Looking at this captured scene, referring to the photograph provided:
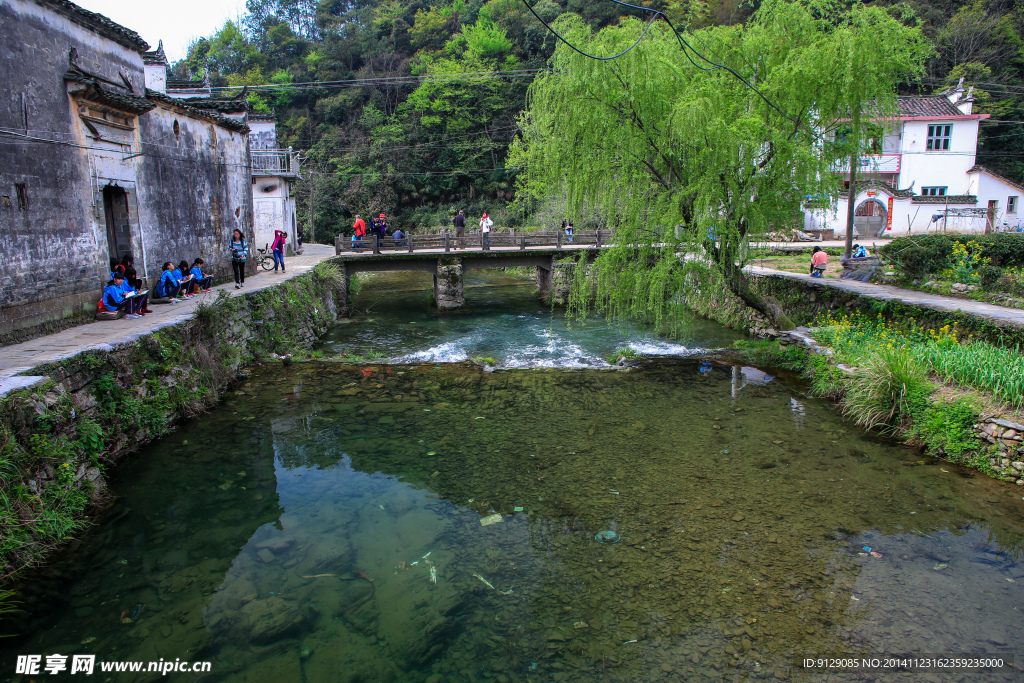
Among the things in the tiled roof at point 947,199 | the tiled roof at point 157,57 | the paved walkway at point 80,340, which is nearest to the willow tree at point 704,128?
the paved walkway at point 80,340

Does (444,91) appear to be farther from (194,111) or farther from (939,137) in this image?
(939,137)

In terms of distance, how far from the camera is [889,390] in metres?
9.66

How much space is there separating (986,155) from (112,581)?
4672 centimetres

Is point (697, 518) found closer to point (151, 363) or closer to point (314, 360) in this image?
point (151, 363)

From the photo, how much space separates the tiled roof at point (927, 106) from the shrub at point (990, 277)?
2351 centimetres

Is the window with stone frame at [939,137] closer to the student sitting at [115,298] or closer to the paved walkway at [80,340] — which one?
the paved walkway at [80,340]

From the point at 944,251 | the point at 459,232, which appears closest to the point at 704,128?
the point at 944,251

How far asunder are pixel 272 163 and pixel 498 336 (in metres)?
17.1

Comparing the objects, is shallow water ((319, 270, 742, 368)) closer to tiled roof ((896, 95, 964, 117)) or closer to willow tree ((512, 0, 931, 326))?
willow tree ((512, 0, 931, 326))

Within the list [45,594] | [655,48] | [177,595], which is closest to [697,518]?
[177,595]

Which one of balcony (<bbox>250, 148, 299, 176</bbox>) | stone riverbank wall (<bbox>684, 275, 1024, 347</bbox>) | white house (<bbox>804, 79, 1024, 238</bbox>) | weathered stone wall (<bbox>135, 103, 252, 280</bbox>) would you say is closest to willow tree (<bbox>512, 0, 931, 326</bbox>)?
stone riverbank wall (<bbox>684, 275, 1024, 347</bbox>)

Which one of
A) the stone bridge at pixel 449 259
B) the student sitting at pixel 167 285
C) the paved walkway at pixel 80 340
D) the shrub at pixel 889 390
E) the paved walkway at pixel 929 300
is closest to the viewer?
the paved walkway at pixel 80 340

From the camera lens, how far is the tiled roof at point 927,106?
3167 centimetres

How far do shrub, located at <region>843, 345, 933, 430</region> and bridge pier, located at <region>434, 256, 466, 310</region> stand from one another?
15.4 metres
